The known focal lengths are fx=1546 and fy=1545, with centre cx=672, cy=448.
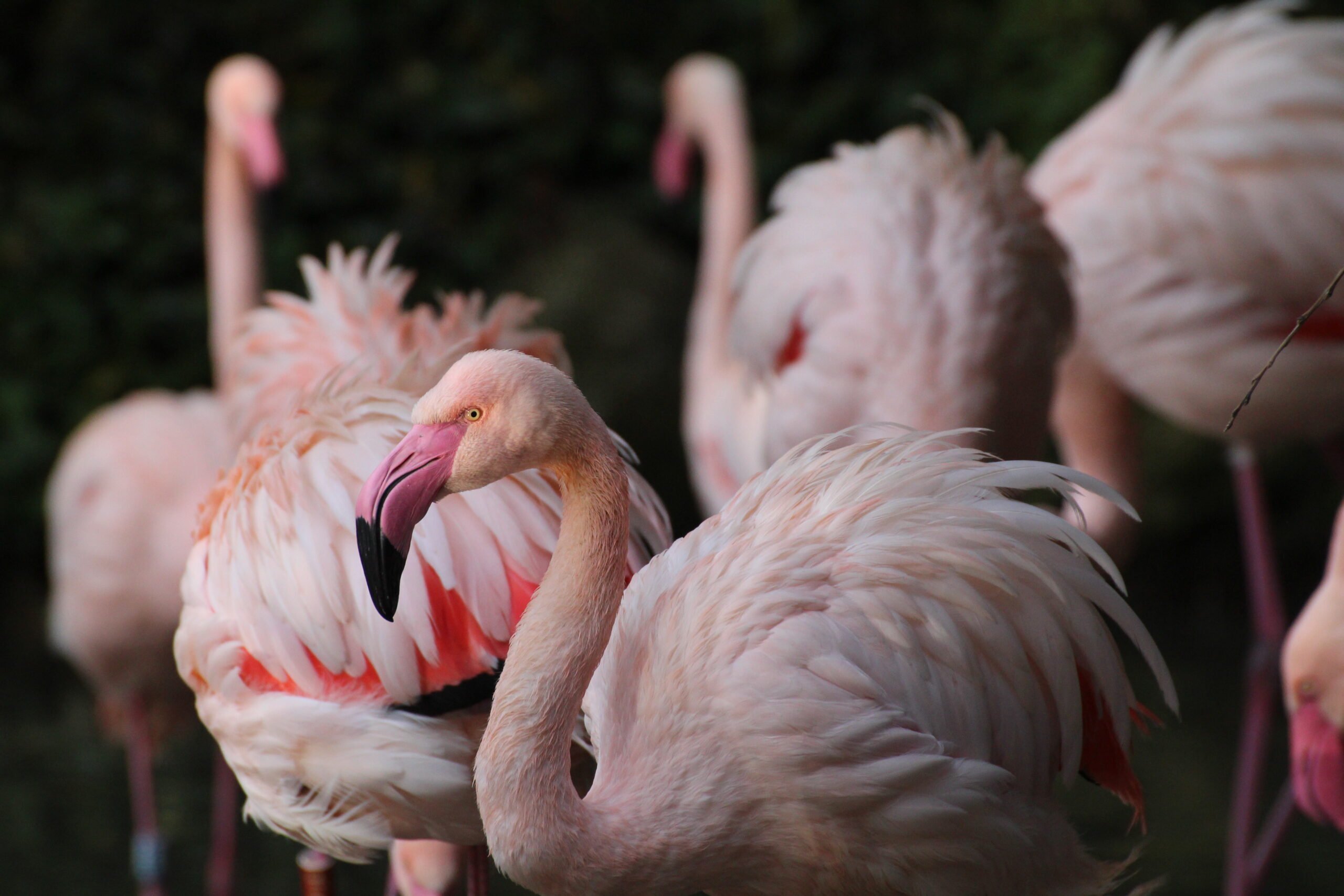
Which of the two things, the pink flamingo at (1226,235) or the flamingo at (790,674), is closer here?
the flamingo at (790,674)

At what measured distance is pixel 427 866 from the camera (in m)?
2.63

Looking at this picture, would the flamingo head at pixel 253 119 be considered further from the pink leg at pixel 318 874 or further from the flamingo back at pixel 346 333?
the pink leg at pixel 318 874

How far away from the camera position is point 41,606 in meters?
5.91

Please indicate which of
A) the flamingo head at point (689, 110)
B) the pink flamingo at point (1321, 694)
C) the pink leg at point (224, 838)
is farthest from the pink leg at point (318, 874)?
the flamingo head at point (689, 110)

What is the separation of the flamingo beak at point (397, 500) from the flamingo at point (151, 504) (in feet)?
7.38

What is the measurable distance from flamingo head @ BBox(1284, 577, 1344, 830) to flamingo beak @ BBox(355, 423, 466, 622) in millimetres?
1646

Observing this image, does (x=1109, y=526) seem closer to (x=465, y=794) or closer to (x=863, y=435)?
(x=863, y=435)

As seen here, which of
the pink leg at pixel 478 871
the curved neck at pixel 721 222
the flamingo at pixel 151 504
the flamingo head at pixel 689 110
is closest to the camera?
the pink leg at pixel 478 871

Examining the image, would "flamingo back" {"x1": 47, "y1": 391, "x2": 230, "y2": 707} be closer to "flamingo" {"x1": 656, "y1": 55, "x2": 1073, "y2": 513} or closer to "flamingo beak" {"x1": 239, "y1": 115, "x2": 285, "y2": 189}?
"flamingo beak" {"x1": 239, "y1": 115, "x2": 285, "y2": 189}

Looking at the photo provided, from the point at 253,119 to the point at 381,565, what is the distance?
9.10 feet

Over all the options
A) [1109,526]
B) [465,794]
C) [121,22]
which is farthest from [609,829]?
[121,22]

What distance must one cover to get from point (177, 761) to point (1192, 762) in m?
3.18

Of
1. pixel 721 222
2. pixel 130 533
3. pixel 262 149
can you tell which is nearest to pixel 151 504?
pixel 130 533

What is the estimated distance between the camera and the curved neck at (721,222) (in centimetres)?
459
